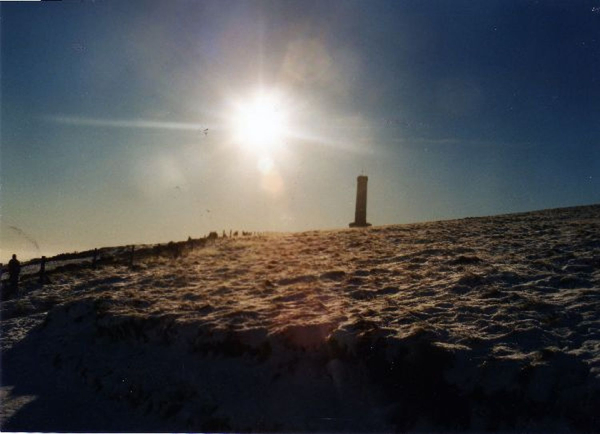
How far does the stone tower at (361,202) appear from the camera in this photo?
124 ft

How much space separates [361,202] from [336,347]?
28418 millimetres

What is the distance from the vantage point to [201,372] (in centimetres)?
1126

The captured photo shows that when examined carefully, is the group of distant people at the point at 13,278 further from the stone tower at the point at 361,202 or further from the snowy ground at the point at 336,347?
the stone tower at the point at 361,202

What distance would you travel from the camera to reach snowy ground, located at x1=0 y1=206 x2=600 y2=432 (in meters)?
8.55

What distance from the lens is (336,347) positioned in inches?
409

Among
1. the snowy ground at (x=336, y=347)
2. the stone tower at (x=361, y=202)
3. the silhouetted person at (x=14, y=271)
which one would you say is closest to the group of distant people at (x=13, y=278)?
the silhouetted person at (x=14, y=271)

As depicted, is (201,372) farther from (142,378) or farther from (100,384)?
(100,384)

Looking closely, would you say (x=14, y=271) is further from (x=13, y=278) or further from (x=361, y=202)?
(x=361, y=202)

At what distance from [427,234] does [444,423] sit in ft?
49.7

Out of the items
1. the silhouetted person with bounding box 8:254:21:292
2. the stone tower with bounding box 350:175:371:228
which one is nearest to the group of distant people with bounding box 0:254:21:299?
the silhouetted person with bounding box 8:254:21:292

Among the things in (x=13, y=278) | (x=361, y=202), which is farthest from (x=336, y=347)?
(x=361, y=202)

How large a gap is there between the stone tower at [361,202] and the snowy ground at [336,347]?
61.1 feet

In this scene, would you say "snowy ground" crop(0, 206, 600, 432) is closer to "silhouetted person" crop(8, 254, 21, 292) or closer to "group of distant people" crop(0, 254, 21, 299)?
"group of distant people" crop(0, 254, 21, 299)

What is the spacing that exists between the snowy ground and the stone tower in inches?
734
